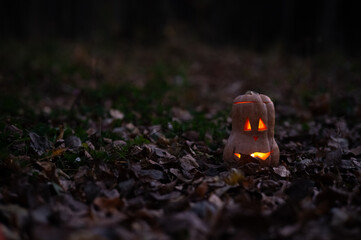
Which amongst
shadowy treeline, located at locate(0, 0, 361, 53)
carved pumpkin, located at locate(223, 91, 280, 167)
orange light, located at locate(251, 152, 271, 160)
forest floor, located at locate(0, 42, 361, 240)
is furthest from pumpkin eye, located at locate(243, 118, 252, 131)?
shadowy treeline, located at locate(0, 0, 361, 53)

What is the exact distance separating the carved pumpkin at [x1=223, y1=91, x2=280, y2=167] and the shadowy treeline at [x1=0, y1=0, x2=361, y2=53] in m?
5.94

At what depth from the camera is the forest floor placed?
5.06 feet

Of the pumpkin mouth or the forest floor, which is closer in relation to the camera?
the forest floor

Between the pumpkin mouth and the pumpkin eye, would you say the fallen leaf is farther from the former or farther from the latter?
the pumpkin eye

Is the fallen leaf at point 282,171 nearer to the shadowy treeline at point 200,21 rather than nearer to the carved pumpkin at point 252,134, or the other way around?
the carved pumpkin at point 252,134

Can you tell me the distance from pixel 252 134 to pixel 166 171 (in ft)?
2.65

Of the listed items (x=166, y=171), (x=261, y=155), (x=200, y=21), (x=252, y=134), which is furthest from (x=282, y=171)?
(x=200, y=21)

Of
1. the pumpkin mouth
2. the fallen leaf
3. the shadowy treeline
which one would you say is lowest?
the fallen leaf

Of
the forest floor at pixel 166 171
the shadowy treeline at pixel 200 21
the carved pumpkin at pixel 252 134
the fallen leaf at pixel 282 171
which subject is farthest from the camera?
the shadowy treeline at pixel 200 21

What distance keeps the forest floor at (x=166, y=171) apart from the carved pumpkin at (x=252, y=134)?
114 millimetres

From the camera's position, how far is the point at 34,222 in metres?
1.53

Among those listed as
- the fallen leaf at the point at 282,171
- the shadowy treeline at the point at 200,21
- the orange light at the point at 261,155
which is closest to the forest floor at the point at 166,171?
the fallen leaf at the point at 282,171

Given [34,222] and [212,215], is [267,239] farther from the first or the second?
[34,222]

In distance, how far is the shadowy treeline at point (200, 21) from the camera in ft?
32.8
